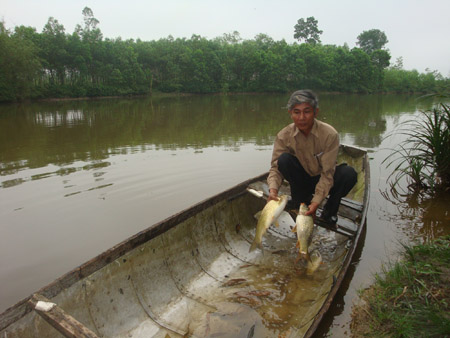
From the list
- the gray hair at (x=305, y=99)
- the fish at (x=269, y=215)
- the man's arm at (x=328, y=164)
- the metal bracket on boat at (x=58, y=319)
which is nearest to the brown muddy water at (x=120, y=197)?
the fish at (x=269, y=215)

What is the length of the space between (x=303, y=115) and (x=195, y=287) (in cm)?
218

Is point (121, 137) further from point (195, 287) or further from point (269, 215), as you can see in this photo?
point (269, 215)

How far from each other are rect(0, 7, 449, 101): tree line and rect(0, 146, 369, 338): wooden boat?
3670 centimetres

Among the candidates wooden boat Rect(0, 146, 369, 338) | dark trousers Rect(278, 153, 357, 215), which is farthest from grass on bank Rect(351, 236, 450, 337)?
dark trousers Rect(278, 153, 357, 215)

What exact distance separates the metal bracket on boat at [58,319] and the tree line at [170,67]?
123 ft

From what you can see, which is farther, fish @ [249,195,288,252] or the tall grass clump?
the tall grass clump

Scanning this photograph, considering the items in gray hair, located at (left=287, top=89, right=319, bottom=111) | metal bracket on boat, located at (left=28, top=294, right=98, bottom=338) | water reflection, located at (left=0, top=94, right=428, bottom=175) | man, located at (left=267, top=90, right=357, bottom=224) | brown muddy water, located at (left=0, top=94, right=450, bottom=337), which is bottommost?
brown muddy water, located at (left=0, top=94, right=450, bottom=337)

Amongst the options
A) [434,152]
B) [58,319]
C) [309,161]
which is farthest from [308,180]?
[434,152]

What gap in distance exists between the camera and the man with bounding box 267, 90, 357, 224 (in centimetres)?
340

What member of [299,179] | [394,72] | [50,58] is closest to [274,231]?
[299,179]

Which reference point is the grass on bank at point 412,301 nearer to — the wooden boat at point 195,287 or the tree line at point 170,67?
the wooden boat at point 195,287

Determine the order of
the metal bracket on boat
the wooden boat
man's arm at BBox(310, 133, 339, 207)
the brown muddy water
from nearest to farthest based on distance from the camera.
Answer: the metal bracket on boat
the wooden boat
man's arm at BBox(310, 133, 339, 207)
the brown muddy water

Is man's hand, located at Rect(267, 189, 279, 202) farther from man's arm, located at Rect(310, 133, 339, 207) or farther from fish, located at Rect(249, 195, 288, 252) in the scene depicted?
man's arm, located at Rect(310, 133, 339, 207)

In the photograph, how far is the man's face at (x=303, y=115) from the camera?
3.37 m
